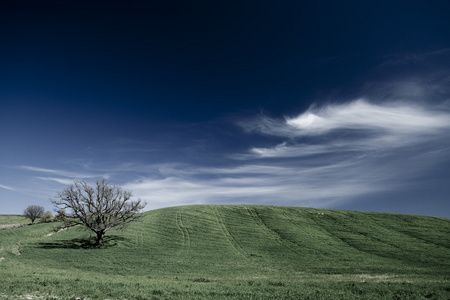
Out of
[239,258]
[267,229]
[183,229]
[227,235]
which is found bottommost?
[239,258]

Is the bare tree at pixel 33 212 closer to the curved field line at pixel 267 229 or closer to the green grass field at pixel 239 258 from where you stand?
the green grass field at pixel 239 258

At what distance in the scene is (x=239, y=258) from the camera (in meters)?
46.4

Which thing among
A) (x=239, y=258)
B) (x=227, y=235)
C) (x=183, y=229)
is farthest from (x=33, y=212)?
(x=239, y=258)

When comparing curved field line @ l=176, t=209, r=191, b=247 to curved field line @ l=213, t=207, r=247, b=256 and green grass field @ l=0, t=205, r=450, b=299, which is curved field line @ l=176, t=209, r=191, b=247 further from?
curved field line @ l=213, t=207, r=247, b=256

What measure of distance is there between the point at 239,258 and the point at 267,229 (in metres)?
23.8

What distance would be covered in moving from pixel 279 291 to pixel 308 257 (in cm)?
2778

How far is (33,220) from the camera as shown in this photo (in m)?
113

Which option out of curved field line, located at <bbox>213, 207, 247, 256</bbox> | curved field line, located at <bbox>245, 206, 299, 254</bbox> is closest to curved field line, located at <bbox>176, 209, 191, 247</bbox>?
curved field line, located at <bbox>213, 207, 247, 256</bbox>

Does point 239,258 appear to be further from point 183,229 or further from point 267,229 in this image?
point 267,229

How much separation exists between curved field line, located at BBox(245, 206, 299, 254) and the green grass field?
0.89ft

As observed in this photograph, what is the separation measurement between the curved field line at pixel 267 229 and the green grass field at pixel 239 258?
27 centimetres

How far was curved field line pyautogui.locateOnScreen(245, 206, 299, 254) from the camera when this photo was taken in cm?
5528

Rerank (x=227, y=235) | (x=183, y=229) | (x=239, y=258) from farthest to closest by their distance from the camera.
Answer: (x=183, y=229) < (x=227, y=235) < (x=239, y=258)

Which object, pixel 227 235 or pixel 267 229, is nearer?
pixel 227 235
